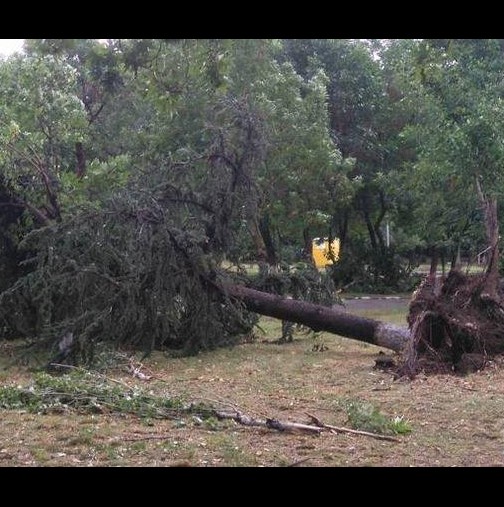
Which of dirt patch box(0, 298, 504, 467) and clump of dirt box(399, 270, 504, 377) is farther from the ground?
clump of dirt box(399, 270, 504, 377)

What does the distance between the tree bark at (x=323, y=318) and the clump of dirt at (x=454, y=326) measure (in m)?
1.04

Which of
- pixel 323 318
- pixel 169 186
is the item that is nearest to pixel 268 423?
pixel 323 318

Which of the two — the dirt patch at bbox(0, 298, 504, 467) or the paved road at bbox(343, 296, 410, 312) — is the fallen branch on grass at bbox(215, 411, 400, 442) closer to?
the dirt patch at bbox(0, 298, 504, 467)

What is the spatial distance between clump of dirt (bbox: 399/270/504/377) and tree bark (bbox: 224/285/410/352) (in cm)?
104

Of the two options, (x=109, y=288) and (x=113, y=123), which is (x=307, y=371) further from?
(x=113, y=123)

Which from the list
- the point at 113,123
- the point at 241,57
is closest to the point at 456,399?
the point at 241,57

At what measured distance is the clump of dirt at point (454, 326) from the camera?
8.95 meters

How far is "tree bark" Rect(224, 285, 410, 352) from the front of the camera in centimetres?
1070

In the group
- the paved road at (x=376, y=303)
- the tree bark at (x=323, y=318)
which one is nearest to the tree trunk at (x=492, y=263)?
the tree bark at (x=323, y=318)

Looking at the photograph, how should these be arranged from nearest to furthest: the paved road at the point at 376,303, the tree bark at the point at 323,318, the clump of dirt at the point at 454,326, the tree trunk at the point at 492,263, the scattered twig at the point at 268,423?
1. the scattered twig at the point at 268,423
2. the clump of dirt at the point at 454,326
3. the tree trunk at the point at 492,263
4. the tree bark at the point at 323,318
5. the paved road at the point at 376,303

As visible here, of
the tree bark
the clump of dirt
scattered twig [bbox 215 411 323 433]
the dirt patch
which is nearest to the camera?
the dirt patch

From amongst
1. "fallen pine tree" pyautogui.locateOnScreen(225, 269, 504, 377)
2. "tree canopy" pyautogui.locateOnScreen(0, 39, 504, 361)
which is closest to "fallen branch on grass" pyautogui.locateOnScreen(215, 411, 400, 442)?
"fallen pine tree" pyautogui.locateOnScreen(225, 269, 504, 377)

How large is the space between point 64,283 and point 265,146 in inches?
133

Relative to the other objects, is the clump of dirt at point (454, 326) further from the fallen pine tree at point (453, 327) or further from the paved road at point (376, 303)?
the paved road at point (376, 303)
